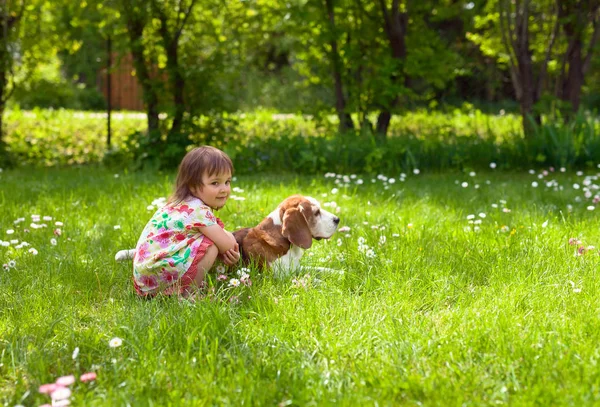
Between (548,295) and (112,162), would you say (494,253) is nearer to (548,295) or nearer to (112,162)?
(548,295)

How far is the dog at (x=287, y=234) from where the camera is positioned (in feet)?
11.6

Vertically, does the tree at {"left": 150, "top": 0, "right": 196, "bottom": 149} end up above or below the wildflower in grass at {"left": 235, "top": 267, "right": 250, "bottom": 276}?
above

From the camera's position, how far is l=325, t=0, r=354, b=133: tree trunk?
349 inches

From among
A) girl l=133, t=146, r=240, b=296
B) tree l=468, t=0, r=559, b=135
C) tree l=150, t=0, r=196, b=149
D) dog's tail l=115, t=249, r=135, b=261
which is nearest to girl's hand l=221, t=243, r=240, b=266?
girl l=133, t=146, r=240, b=296

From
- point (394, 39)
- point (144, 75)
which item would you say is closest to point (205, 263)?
point (144, 75)

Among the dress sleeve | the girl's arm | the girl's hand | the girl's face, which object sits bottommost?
the girl's hand

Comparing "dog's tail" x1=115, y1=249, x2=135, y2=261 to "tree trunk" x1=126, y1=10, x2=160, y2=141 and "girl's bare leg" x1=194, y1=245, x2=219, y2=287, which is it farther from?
"tree trunk" x1=126, y1=10, x2=160, y2=141

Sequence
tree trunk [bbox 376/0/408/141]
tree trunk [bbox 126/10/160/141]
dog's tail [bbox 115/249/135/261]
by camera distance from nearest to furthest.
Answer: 1. dog's tail [bbox 115/249/135/261]
2. tree trunk [bbox 126/10/160/141]
3. tree trunk [bbox 376/0/408/141]

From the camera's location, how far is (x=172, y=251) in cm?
334

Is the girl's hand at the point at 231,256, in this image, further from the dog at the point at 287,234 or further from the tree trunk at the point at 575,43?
the tree trunk at the point at 575,43

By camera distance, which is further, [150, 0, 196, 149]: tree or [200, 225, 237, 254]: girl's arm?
[150, 0, 196, 149]: tree

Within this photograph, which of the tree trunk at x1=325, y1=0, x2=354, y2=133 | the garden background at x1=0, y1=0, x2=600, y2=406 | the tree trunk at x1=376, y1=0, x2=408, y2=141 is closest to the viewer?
the garden background at x1=0, y1=0, x2=600, y2=406

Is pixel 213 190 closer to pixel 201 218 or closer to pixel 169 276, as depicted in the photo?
pixel 201 218

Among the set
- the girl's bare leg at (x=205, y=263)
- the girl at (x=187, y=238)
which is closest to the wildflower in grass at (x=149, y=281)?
the girl at (x=187, y=238)
